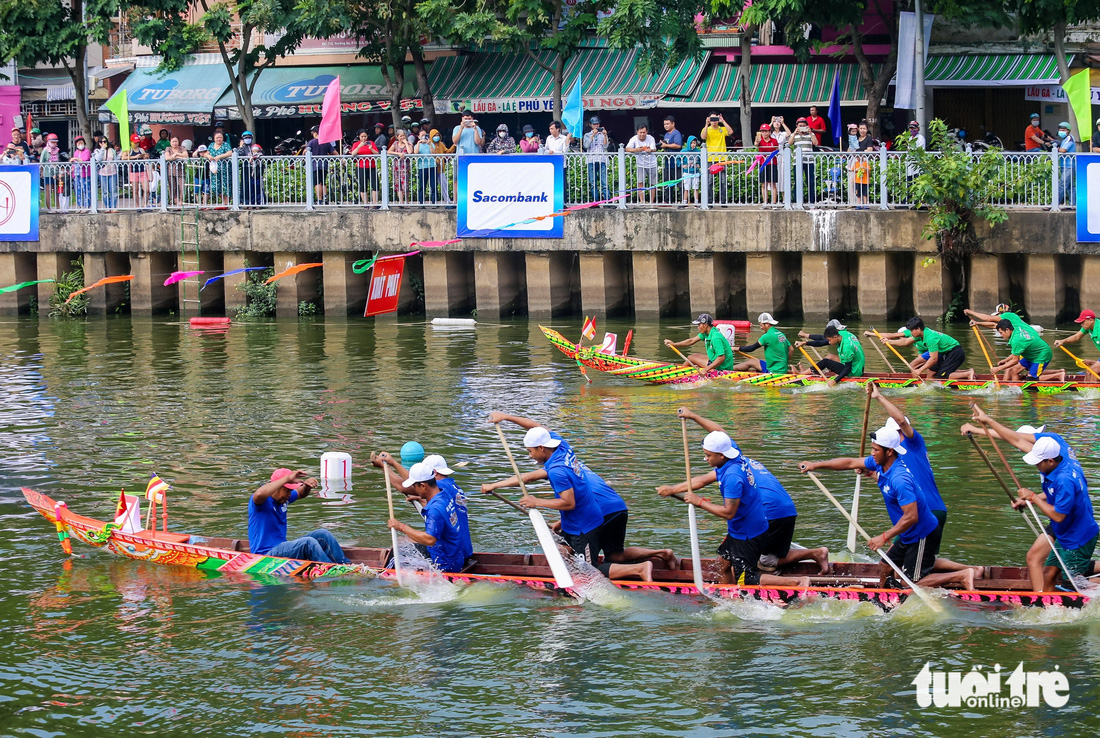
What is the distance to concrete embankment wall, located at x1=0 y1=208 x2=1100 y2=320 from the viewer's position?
89.1ft

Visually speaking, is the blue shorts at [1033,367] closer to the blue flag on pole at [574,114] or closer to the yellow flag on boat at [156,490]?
the blue flag on pole at [574,114]

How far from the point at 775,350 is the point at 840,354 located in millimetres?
1041

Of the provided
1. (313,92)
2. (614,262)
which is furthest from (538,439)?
(313,92)

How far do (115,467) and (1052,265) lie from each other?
1797 centimetres

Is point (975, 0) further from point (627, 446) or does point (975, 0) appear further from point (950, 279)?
point (627, 446)

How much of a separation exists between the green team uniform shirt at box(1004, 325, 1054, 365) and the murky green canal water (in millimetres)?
786

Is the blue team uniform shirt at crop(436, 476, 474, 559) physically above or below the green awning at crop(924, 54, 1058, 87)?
below

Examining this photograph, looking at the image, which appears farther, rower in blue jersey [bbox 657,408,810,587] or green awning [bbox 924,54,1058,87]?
green awning [bbox 924,54,1058,87]

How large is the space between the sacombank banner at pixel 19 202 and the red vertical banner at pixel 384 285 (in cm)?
811

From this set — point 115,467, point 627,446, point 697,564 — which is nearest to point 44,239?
point 115,467

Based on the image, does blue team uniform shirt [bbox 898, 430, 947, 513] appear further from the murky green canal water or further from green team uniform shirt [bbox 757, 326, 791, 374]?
green team uniform shirt [bbox 757, 326, 791, 374]

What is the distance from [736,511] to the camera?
1203cm

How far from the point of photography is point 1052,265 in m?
26.6

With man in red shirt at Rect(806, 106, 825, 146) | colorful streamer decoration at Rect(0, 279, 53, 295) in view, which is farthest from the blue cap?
colorful streamer decoration at Rect(0, 279, 53, 295)
